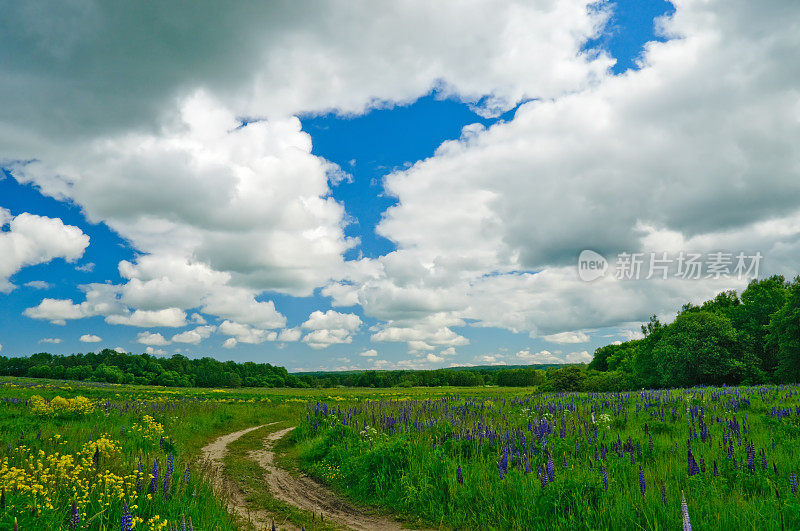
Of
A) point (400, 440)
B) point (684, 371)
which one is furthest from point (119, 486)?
point (684, 371)

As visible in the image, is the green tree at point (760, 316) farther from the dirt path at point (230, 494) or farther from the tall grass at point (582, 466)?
the dirt path at point (230, 494)

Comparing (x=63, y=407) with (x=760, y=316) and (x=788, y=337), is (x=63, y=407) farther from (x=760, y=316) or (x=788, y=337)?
(x=760, y=316)

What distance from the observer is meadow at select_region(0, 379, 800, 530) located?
20.0ft

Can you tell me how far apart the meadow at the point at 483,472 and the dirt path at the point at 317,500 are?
41cm

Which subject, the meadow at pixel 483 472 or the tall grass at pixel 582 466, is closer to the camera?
the meadow at pixel 483 472

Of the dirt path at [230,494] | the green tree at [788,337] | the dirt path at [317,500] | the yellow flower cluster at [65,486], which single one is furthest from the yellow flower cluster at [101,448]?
the green tree at [788,337]

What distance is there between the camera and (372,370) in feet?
523

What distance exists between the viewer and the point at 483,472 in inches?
346

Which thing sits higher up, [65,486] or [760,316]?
[760,316]

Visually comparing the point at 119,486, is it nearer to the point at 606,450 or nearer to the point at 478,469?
the point at 478,469

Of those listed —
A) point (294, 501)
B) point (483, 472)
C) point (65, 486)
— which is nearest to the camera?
point (65, 486)

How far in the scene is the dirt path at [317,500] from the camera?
848 centimetres

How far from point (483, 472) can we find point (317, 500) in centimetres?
422

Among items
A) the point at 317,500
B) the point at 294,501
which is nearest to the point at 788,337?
the point at 317,500
